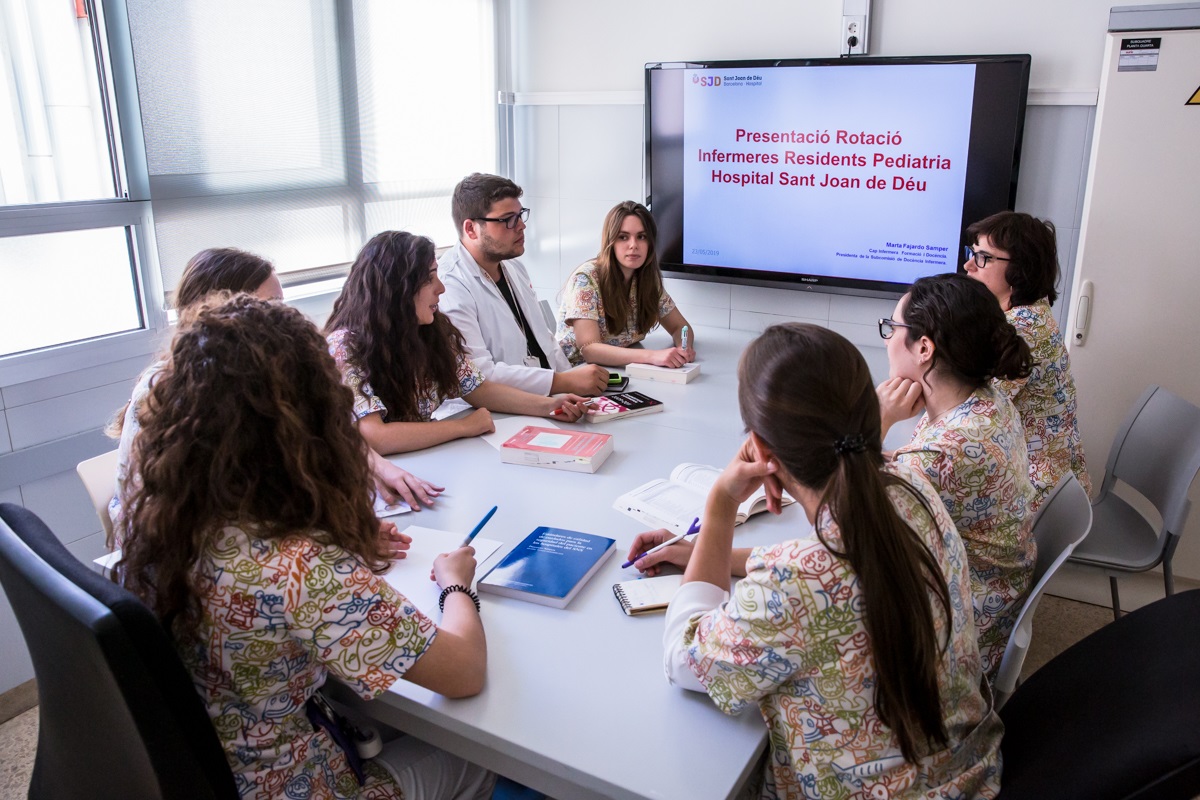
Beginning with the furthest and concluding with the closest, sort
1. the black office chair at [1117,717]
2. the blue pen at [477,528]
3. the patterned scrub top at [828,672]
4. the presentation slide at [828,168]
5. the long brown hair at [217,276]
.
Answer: the presentation slide at [828,168] < the long brown hair at [217,276] < the blue pen at [477,528] < the patterned scrub top at [828,672] < the black office chair at [1117,717]

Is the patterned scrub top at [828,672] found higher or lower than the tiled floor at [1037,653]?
higher

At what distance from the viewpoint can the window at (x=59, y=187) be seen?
90.7 inches

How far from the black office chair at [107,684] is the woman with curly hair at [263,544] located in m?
0.08

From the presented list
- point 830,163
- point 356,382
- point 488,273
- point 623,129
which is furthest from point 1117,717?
point 623,129

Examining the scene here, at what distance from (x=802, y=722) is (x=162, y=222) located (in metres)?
2.50

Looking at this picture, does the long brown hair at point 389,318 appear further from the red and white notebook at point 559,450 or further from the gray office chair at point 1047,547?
the gray office chair at point 1047,547

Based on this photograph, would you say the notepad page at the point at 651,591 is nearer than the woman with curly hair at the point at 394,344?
Yes

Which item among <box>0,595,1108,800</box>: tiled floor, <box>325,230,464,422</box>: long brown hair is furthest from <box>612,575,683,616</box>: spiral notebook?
<box>0,595,1108,800</box>: tiled floor

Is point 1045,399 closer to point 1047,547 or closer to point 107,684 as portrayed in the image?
point 1047,547

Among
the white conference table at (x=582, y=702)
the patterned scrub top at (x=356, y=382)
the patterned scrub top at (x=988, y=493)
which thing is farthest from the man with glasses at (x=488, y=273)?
the patterned scrub top at (x=988, y=493)

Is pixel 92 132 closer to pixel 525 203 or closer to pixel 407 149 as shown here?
pixel 407 149

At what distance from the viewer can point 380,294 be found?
2166 mm

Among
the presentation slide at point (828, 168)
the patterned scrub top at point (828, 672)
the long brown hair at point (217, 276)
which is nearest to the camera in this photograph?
the patterned scrub top at point (828, 672)

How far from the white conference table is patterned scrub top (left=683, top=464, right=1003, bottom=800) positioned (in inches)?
3.0
